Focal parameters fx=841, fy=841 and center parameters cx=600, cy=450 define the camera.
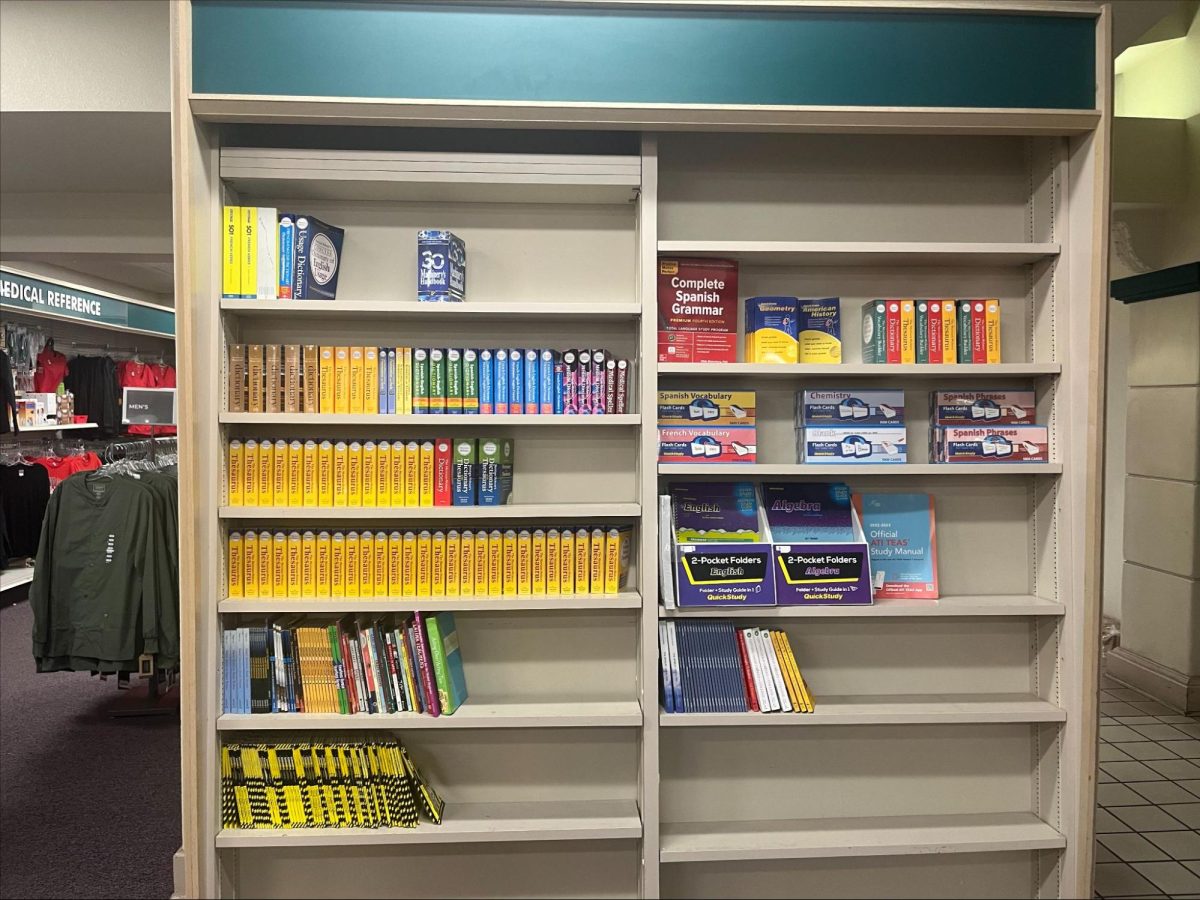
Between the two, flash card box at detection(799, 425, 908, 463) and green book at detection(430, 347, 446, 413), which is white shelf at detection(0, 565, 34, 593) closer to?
green book at detection(430, 347, 446, 413)

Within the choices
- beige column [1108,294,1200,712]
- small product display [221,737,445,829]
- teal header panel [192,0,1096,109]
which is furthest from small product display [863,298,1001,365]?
beige column [1108,294,1200,712]

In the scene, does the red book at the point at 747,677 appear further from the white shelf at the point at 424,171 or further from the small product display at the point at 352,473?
the white shelf at the point at 424,171

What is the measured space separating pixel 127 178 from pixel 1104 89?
401 centimetres

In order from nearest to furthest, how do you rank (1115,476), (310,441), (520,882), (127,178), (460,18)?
(460,18) < (310,441) < (520,882) < (127,178) < (1115,476)

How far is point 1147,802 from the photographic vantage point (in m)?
3.59

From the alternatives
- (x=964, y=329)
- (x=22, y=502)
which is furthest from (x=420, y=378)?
(x=22, y=502)

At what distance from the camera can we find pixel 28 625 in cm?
673

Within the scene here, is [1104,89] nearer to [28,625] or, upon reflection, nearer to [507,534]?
Answer: [507,534]

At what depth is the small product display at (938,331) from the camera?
2531 mm

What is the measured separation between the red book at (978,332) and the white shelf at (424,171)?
3.59ft

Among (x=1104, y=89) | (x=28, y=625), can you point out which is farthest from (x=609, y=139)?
(x=28, y=625)

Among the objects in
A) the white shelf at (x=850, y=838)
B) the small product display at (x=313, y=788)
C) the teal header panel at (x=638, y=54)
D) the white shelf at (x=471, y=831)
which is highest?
the teal header panel at (x=638, y=54)

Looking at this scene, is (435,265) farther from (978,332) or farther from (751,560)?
(978,332)

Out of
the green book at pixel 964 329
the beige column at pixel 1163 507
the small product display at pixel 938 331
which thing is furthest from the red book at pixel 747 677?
the beige column at pixel 1163 507
